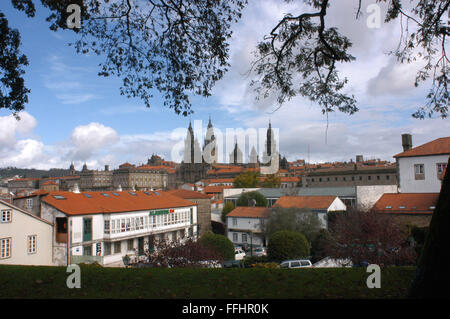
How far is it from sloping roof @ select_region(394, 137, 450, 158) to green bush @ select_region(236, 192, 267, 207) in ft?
69.6

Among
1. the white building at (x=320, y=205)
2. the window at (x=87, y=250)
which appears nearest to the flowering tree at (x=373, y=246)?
the white building at (x=320, y=205)

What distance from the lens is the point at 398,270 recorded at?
8883mm

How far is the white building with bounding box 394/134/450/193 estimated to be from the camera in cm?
3347

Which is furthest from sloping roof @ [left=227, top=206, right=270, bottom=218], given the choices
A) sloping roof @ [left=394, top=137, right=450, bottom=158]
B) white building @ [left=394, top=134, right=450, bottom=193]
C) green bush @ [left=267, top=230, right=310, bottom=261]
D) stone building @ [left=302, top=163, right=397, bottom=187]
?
stone building @ [left=302, top=163, right=397, bottom=187]

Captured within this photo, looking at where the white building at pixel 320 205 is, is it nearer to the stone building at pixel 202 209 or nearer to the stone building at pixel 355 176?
the stone building at pixel 202 209

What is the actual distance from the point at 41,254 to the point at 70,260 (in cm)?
216

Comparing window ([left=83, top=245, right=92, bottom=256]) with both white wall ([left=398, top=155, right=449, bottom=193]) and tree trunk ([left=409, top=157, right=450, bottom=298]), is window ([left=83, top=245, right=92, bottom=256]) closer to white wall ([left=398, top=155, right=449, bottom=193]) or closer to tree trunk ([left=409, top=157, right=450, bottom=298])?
tree trunk ([left=409, top=157, right=450, bottom=298])

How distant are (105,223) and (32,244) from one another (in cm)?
600

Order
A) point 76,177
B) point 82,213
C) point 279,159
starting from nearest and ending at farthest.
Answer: point 82,213 → point 279,159 → point 76,177

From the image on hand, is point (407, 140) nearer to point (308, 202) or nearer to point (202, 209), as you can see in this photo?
point (308, 202)

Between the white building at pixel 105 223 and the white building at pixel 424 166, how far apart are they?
24.5 metres

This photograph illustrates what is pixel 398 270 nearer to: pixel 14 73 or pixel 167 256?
pixel 167 256

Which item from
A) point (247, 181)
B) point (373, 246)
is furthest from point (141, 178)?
point (373, 246)

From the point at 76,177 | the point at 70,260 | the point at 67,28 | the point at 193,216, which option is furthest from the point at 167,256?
the point at 76,177
